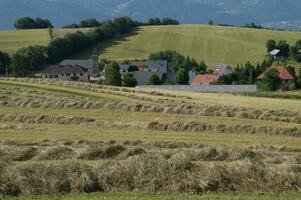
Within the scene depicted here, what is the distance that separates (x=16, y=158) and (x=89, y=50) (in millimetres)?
152707

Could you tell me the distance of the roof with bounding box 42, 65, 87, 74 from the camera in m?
137

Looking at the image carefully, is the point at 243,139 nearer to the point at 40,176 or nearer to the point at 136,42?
the point at 40,176

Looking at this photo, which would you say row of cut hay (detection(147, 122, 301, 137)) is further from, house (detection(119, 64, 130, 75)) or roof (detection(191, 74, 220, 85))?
house (detection(119, 64, 130, 75))

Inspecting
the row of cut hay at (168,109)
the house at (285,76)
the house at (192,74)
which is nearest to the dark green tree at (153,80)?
the house at (192,74)

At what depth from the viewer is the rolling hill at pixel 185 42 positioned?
164 metres

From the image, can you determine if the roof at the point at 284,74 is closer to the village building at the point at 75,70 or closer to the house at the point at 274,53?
the house at the point at 274,53

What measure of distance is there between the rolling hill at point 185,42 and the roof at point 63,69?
63.1 ft

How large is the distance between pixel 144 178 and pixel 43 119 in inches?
910

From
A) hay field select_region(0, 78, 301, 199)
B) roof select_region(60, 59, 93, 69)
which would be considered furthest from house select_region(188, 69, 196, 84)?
hay field select_region(0, 78, 301, 199)

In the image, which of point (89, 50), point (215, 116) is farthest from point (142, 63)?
point (215, 116)

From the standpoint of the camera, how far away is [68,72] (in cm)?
14100

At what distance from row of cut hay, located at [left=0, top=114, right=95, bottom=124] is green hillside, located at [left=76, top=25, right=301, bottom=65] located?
391 ft

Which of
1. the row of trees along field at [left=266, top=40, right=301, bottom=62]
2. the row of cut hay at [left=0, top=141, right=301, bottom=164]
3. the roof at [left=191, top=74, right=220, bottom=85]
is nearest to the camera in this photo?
the row of cut hay at [left=0, top=141, right=301, bottom=164]

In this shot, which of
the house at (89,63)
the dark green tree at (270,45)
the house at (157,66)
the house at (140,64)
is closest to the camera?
the house at (157,66)
